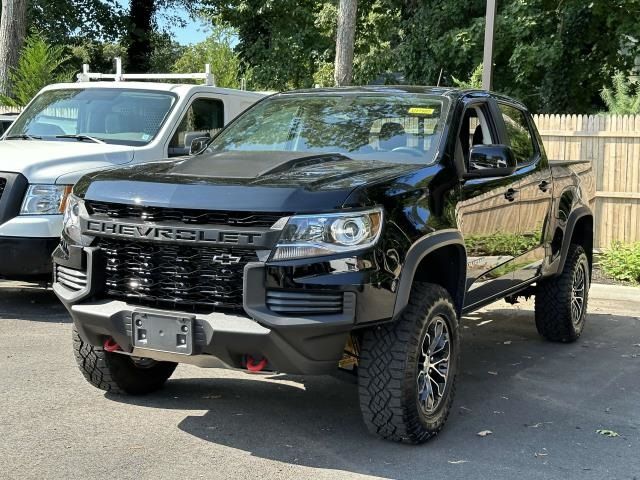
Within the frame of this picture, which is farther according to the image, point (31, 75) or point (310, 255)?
point (31, 75)

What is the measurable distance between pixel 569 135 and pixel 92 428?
8.96 m

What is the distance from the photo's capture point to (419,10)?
22969 mm

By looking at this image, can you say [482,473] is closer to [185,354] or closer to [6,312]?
[185,354]

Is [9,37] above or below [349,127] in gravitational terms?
above

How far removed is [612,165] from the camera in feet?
38.6

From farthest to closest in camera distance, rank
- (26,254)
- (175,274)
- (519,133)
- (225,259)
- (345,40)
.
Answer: (345,40) → (26,254) → (519,133) → (175,274) → (225,259)

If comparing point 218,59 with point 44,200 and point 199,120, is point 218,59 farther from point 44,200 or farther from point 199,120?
point 44,200

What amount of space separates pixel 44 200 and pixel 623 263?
665 centimetres

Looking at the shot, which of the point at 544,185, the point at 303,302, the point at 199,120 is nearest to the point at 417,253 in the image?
the point at 303,302

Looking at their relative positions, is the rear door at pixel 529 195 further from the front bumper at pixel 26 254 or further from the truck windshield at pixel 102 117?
the front bumper at pixel 26 254

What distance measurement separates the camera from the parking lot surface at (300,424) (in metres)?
4.26

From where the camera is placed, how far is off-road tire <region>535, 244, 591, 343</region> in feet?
22.9

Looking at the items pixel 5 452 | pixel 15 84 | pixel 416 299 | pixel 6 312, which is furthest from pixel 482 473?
pixel 15 84

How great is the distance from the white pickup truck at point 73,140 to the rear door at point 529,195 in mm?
2291
